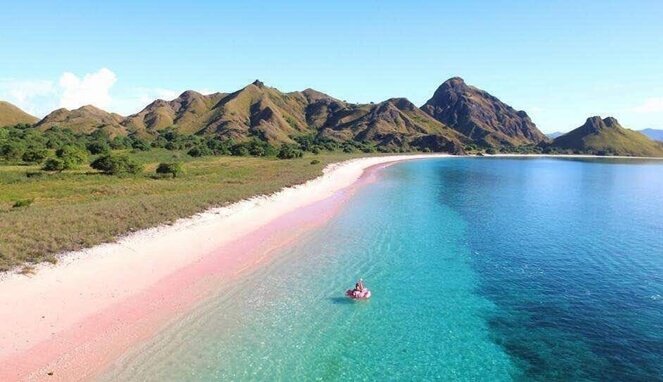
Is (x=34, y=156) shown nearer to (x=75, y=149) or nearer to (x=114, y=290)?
(x=75, y=149)

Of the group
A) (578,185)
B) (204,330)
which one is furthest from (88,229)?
(578,185)

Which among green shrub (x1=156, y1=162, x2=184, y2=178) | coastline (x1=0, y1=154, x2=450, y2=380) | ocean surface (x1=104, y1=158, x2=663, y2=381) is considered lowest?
ocean surface (x1=104, y1=158, x2=663, y2=381)

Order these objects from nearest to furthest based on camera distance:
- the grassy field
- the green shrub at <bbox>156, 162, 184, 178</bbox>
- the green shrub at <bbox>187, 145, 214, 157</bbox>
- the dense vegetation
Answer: the grassy field → the green shrub at <bbox>156, 162, 184, 178</bbox> → the dense vegetation → the green shrub at <bbox>187, 145, 214, 157</bbox>

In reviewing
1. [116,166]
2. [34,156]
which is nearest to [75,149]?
[34,156]

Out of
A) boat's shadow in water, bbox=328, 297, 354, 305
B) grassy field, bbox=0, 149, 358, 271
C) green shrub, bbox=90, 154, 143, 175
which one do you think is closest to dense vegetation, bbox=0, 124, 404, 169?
green shrub, bbox=90, 154, 143, 175

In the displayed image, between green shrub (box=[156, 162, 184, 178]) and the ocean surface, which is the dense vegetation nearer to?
green shrub (box=[156, 162, 184, 178])

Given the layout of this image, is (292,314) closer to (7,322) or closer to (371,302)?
(371,302)
